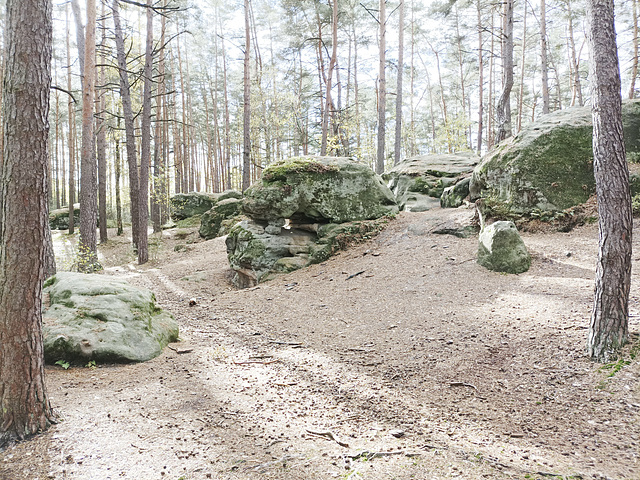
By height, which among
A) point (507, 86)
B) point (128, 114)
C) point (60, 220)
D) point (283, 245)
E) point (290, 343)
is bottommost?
point (290, 343)

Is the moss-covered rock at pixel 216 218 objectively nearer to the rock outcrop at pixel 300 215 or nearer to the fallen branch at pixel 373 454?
the rock outcrop at pixel 300 215

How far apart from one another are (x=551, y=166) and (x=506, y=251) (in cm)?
277

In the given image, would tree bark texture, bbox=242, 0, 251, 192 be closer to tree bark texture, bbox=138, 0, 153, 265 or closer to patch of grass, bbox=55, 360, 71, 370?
tree bark texture, bbox=138, 0, 153, 265

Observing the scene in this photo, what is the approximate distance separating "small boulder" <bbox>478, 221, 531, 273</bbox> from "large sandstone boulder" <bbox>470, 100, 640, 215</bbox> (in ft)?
5.80

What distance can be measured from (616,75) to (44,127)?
4684 mm

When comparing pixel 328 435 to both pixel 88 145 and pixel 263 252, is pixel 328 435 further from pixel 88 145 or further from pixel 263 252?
pixel 88 145

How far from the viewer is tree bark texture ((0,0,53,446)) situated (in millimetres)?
2588

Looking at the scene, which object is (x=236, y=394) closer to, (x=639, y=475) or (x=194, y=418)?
(x=194, y=418)

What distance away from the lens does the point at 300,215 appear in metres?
9.40

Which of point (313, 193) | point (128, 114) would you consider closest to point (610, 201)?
point (313, 193)

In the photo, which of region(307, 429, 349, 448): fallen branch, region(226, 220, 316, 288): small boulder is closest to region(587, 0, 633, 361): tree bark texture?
region(307, 429, 349, 448): fallen branch

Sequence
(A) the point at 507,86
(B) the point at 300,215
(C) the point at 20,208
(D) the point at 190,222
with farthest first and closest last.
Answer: (D) the point at 190,222 < (A) the point at 507,86 < (B) the point at 300,215 < (C) the point at 20,208

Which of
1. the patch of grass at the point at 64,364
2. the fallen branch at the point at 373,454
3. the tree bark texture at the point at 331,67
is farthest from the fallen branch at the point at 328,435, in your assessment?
the tree bark texture at the point at 331,67

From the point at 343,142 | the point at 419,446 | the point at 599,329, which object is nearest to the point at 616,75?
the point at 599,329
